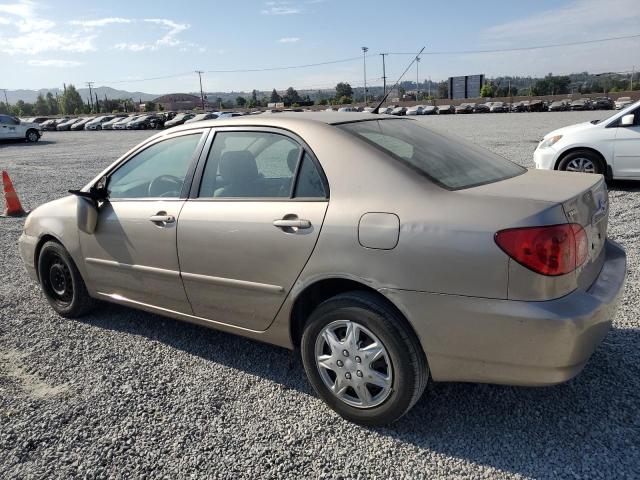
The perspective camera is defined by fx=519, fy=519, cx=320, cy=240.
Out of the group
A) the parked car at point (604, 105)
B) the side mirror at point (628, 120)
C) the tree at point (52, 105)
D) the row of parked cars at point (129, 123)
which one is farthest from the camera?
the tree at point (52, 105)

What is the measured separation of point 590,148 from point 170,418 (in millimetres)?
7797

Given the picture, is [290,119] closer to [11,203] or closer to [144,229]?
[144,229]

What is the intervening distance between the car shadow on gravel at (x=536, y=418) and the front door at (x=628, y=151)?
5356 mm

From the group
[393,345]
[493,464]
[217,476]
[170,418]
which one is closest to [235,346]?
[170,418]

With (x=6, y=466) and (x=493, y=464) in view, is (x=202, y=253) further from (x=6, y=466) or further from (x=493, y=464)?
(x=493, y=464)

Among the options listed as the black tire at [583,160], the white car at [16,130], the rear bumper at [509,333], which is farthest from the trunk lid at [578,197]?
the white car at [16,130]

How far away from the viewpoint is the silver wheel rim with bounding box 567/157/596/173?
833cm

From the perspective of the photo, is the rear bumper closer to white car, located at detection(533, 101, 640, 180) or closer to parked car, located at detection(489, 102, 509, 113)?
white car, located at detection(533, 101, 640, 180)

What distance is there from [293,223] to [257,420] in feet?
3.70

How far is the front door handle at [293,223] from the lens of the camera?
277 cm

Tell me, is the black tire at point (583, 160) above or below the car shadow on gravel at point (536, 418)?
above

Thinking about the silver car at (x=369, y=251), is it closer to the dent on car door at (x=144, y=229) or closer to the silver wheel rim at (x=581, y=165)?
the dent on car door at (x=144, y=229)

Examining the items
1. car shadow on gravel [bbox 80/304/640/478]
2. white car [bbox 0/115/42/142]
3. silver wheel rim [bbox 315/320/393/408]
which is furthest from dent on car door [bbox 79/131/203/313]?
white car [bbox 0/115/42/142]

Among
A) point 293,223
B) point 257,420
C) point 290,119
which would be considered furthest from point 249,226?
point 257,420
